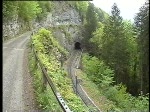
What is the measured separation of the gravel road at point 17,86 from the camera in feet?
38.0

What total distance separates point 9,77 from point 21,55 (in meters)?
8.50

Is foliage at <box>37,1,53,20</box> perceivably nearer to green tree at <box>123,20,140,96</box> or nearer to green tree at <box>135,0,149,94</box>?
green tree at <box>135,0,149,94</box>

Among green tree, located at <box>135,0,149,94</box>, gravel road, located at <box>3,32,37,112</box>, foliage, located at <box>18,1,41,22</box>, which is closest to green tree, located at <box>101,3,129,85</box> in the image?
green tree, located at <box>135,0,149,94</box>

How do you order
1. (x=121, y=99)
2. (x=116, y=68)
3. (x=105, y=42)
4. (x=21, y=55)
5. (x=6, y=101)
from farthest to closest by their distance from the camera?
(x=105, y=42), (x=116, y=68), (x=121, y=99), (x=21, y=55), (x=6, y=101)

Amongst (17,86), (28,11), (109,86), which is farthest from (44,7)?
(109,86)

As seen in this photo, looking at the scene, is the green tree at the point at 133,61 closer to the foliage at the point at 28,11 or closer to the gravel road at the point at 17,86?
the gravel road at the point at 17,86

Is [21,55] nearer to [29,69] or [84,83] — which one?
[29,69]

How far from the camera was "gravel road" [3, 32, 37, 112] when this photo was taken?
38.0ft

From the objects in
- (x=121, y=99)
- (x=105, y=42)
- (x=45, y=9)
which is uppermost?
(x=45, y=9)

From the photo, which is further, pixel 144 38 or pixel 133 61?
pixel 133 61

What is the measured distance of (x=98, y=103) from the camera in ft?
90.4

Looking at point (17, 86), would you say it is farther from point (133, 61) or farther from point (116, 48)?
point (133, 61)

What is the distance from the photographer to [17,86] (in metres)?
15.1

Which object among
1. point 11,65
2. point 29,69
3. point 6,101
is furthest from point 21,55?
point 6,101
